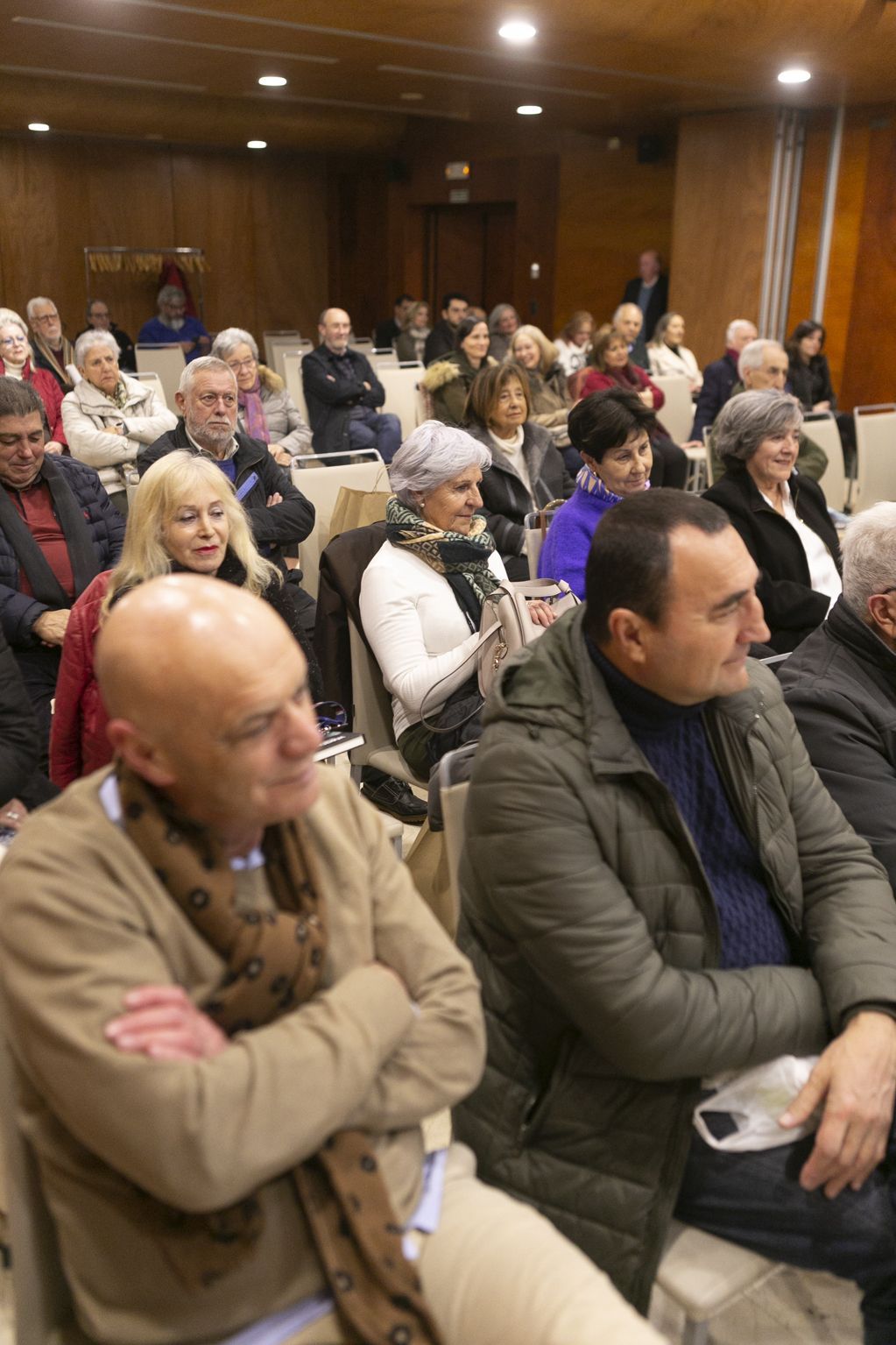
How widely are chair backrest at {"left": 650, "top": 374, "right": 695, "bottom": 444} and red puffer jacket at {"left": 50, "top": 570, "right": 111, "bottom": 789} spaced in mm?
5203

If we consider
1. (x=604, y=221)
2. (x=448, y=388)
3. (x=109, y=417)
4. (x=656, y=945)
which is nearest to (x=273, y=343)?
(x=604, y=221)

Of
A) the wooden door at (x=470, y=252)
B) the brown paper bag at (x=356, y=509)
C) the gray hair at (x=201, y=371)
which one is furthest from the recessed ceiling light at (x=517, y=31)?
the wooden door at (x=470, y=252)

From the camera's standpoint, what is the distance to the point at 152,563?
2574 millimetres

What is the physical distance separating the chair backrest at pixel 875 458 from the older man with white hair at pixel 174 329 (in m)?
8.06

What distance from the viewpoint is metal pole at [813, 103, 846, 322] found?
941cm

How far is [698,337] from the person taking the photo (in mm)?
10523

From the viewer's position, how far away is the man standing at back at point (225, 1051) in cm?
104

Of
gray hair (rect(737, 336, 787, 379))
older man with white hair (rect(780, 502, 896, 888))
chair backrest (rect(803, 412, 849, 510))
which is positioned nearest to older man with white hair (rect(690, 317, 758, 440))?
chair backrest (rect(803, 412, 849, 510))

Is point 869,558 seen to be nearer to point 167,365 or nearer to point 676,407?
point 676,407

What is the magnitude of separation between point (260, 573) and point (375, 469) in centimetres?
143

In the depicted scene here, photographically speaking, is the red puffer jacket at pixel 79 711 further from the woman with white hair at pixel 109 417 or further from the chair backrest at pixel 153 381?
the chair backrest at pixel 153 381

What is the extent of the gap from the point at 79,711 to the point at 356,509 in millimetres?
1427

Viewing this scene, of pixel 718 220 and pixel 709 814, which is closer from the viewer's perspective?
pixel 709 814

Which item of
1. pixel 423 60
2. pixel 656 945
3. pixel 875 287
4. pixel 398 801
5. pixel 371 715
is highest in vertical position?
pixel 423 60
